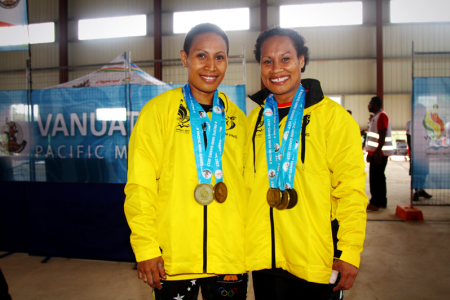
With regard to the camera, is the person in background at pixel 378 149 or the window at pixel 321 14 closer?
the person in background at pixel 378 149

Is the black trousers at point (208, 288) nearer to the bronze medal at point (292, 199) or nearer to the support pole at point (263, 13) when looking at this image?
the bronze medal at point (292, 199)

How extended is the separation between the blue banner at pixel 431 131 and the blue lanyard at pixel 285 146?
4.37 m

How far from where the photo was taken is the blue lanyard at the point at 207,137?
4.88 ft

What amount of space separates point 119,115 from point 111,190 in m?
0.87

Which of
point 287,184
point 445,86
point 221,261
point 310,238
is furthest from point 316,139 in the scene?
point 445,86

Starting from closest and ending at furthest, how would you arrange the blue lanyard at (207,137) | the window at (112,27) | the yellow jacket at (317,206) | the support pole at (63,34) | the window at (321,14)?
1. the yellow jacket at (317,206)
2. the blue lanyard at (207,137)
3. the window at (321,14)
4. the window at (112,27)
5. the support pole at (63,34)

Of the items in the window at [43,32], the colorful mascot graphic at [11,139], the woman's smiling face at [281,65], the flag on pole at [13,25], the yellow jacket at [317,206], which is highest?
the window at [43,32]

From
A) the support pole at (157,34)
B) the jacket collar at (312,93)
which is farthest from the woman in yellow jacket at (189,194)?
the support pole at (157,34)

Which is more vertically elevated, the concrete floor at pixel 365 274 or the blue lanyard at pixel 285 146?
the blue lanyard at pixel 285 146

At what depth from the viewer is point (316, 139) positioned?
144 centimetres

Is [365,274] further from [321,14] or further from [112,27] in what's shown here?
[112,27]

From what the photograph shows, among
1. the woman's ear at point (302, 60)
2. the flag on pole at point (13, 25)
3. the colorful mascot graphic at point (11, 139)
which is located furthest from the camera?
the colorful mascot graphic at point (11, 139)

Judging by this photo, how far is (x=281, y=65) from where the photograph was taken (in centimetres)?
153

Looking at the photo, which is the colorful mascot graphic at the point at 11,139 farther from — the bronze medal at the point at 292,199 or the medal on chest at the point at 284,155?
→ the bronze medal at the point at 292,199
